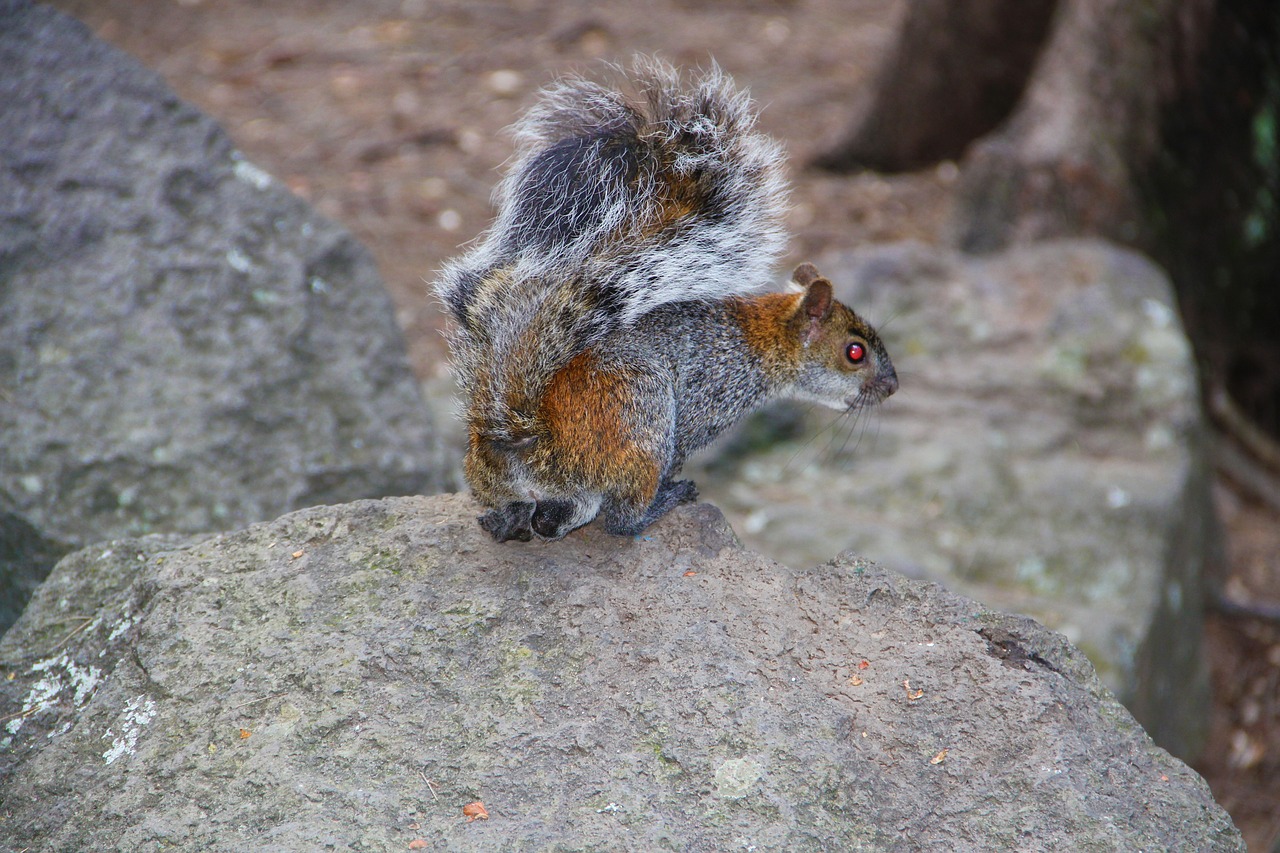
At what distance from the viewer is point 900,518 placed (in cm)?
538

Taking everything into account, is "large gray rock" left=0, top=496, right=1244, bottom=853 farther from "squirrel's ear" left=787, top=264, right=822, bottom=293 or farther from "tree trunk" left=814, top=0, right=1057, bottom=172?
"tree trunk" left=814, top=0, right=1057, bottom=172

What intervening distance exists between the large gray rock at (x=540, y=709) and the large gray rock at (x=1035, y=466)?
6.98 ft

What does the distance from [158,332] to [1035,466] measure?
150 inches

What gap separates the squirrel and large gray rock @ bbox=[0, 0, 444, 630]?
1.01 meters

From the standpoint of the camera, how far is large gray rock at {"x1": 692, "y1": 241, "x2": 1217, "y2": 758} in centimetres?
512

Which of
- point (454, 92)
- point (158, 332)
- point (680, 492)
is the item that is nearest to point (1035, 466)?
point (680, 492)

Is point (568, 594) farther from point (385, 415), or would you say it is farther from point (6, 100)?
point (6, 100)

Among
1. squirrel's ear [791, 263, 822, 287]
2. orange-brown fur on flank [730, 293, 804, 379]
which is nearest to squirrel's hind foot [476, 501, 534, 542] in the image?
orange-brown fur on flank [730, 293, 804, 379]

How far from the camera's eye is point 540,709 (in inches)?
105

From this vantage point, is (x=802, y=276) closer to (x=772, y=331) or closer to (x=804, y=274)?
(x=804, y=274)

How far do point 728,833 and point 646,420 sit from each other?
120 cm

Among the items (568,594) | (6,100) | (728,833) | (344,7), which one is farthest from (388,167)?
(728,833)

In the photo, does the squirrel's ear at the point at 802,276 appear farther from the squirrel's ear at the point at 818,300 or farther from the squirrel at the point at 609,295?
the squirrel at the point at 609,295

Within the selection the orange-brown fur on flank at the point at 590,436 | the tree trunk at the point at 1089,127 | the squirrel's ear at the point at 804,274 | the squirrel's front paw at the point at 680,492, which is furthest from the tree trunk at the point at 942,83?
the orange-brown fur on flank at the point at 590,436
